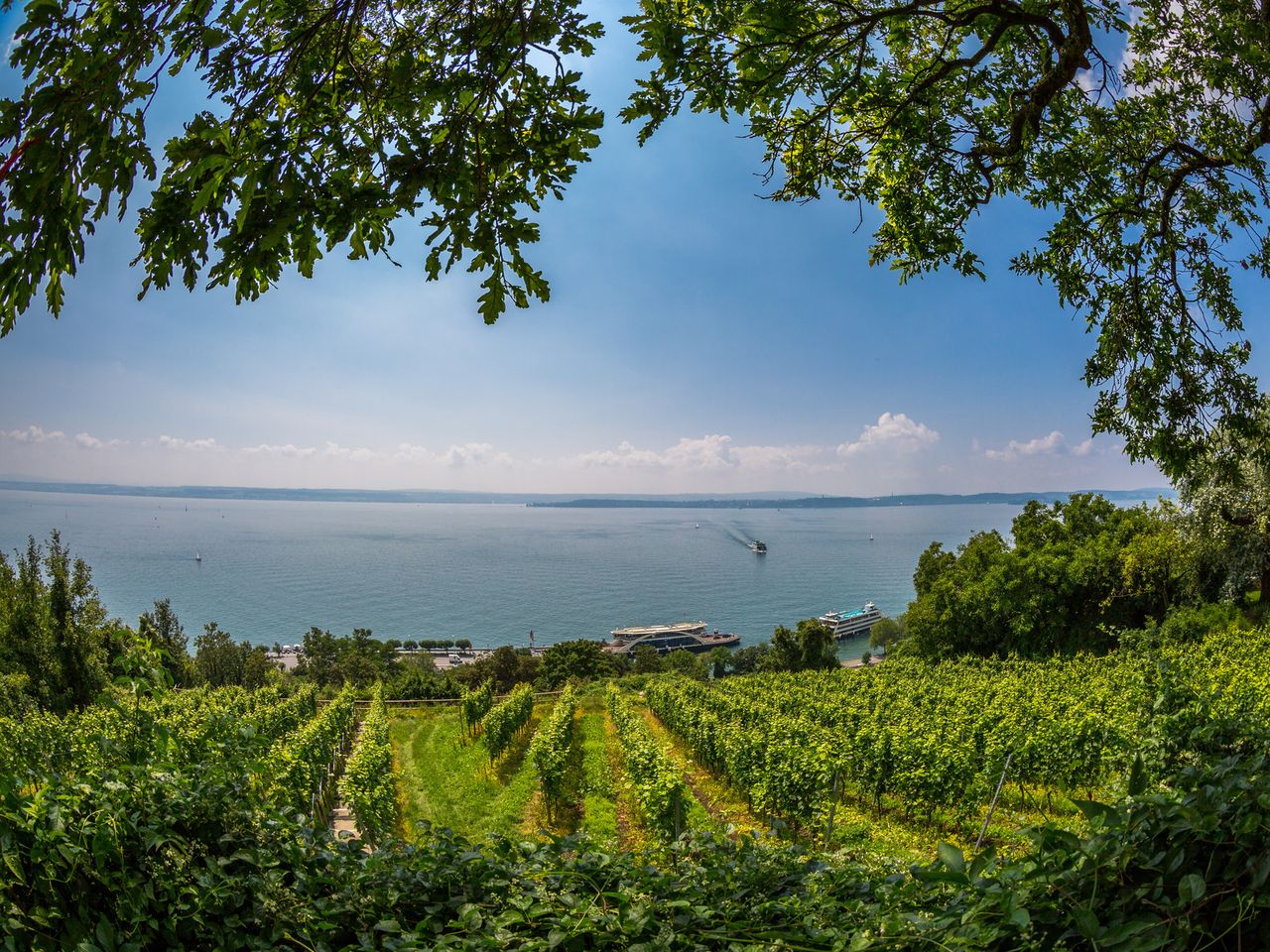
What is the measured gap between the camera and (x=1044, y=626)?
2727 cm

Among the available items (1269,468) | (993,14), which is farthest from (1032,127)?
(1269,468)

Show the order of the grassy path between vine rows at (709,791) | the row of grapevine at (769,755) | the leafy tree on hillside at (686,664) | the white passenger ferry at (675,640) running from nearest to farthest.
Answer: the row of grapevine at (769,755) < the grassy path between vine rows at (709,791) < the leafy tree on hillside at (686,664) < the white passenger ferry at (675,640)

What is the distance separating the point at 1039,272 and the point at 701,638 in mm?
85402

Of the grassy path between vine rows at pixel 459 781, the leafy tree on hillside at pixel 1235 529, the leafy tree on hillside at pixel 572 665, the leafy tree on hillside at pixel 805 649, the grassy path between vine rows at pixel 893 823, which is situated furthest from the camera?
the leafy tree on hillside at pixel 805 649

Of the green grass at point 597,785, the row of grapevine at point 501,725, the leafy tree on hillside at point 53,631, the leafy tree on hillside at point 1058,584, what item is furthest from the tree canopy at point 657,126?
the leafy tree on hillside at point 53,631

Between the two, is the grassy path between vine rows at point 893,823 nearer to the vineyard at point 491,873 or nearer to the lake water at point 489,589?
the vineyard at point 491,873

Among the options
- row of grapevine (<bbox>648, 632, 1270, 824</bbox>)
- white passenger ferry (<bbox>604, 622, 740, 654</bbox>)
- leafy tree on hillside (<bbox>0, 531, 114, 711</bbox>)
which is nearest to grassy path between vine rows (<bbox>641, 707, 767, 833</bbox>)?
row of grapevine (<bbox>648, 632, 1270, 824</bbox>)

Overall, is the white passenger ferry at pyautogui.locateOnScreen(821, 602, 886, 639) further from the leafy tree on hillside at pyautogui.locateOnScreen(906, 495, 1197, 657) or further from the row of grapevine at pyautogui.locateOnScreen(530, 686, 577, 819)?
the row of grapevine at pyautogui.locateOnScreen(530, 686, 577, 819)

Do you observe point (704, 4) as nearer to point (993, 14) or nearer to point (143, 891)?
point (993, 14)

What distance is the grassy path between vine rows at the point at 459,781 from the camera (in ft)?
40.4

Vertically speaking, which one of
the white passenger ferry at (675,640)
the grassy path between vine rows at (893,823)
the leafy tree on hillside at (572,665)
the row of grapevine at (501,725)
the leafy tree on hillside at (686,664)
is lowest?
the white passenger ferry at (675,640)

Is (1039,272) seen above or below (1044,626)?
above

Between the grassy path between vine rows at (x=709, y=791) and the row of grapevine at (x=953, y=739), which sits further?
the grassy path between vine rows at (x=709, y=791)

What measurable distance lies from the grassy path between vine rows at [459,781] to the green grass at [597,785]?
1336 millimetres
